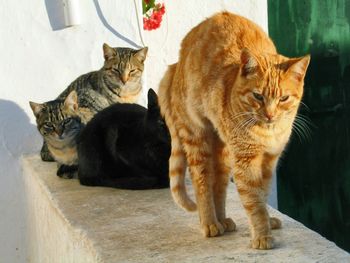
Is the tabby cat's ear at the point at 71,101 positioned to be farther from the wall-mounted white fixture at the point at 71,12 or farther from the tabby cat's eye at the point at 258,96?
the tabby cat's eye at the point at 258,96

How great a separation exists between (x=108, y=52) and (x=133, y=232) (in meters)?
2.04

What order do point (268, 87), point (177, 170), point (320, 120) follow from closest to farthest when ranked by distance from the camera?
1. point (268, 87)
2. point (177, 170)
3. point (320, 120)

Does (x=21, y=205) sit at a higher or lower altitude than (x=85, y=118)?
lower

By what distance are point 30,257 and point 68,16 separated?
70.3 inches

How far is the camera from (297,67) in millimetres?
2957

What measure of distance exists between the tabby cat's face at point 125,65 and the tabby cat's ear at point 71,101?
48 centimetres

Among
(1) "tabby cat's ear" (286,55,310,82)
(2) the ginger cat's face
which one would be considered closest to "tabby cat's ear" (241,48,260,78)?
(2) the ginger cat's face

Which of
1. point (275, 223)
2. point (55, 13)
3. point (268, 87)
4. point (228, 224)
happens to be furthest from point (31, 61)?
point (268, 87)

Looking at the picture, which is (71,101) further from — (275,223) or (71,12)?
(275,223)

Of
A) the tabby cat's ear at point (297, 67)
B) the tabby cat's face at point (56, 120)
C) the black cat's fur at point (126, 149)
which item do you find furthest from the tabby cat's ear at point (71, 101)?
the tabby cat's ear at point (297, 67)

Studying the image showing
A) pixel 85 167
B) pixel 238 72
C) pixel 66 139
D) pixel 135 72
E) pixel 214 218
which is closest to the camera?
pixel 238 72

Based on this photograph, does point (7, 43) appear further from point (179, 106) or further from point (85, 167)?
point (179, 106)

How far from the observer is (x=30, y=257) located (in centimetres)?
516

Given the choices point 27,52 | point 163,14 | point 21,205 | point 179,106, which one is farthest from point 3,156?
point 179,106
